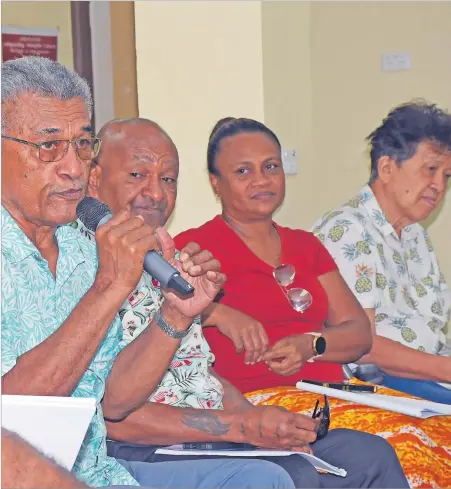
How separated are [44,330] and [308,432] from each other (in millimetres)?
899

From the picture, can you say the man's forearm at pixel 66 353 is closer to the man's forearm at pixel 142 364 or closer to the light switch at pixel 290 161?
the man's forearm at pixel 142 364

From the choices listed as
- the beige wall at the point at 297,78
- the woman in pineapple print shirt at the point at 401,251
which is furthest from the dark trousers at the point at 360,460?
the beige wall at the point at 297,78

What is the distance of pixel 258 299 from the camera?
10.8 feet

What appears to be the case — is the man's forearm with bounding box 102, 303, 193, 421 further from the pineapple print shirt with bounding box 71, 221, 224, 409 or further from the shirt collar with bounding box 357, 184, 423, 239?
the shirt collar with bounding box 357, 184, 423, 239

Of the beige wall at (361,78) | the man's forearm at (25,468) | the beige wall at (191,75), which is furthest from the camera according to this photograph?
the beige wall at (361,78)

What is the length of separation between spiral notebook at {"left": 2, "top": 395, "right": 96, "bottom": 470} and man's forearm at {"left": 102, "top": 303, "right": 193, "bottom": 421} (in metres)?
0.83

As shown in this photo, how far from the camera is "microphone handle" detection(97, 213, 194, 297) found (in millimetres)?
1893

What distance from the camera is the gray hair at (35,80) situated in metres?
2.19

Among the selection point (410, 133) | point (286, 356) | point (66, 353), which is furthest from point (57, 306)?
point (410, 133)

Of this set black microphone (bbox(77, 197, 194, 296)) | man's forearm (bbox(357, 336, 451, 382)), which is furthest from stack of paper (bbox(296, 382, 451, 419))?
black microphone (bbox(77, 197, 194, 296))

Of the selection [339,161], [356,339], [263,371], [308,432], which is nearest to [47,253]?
[308,432]

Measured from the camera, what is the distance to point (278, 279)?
3336mm

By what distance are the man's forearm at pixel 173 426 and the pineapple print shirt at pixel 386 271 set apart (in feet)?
3.77

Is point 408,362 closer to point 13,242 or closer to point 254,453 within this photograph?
point 254,453
